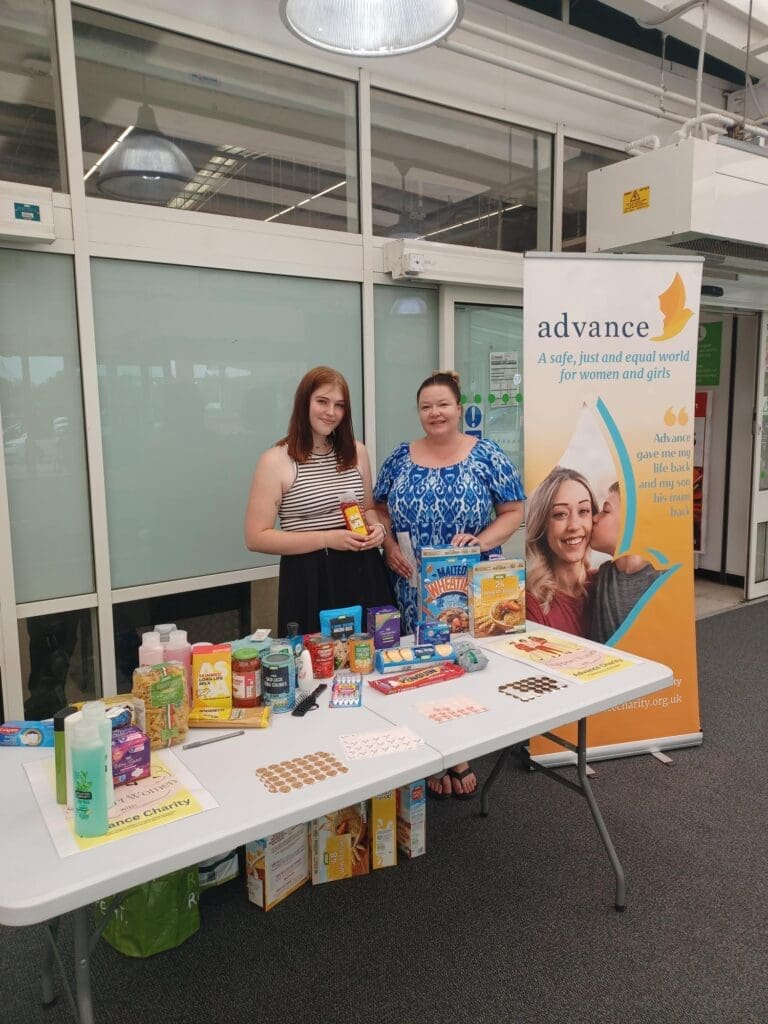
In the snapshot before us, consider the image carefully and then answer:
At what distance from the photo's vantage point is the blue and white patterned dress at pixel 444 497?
2.38 m

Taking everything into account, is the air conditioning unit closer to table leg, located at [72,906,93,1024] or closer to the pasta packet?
the pasta packet

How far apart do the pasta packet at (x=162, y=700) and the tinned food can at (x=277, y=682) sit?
22cm

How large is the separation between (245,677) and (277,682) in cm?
8

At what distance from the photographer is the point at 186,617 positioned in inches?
124

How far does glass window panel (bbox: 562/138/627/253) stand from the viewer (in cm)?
411

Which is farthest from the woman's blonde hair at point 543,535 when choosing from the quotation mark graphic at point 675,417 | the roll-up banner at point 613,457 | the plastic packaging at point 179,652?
the plastic packaging at point 179,652

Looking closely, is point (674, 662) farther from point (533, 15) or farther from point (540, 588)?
point (533, 15)

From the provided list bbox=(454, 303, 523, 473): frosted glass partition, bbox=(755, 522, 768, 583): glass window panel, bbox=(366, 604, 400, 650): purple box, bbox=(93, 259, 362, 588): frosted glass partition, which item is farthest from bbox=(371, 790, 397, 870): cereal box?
bbox=(755, 522, 768, 583): glass window panel

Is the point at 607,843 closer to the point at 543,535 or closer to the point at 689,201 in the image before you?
the point at 543,535

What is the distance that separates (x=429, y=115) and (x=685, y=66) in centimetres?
210

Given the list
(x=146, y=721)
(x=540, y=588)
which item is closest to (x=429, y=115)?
(x=540, y=588)

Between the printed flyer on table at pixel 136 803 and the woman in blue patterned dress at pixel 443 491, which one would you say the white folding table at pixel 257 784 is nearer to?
the printed flyer on table at pixel 136 803

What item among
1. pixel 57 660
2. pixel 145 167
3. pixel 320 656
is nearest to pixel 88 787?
pixel 320 656

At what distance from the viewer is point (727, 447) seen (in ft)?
18.3
